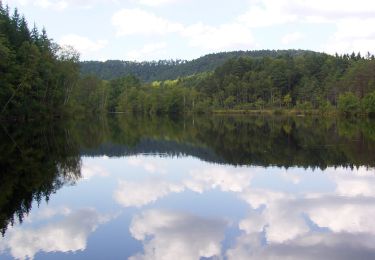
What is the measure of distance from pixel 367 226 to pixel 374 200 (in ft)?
14.4

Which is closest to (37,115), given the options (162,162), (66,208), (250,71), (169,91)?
(162,162)

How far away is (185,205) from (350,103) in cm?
9567

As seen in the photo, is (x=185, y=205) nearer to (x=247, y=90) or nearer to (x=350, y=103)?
(x=350, y=103)

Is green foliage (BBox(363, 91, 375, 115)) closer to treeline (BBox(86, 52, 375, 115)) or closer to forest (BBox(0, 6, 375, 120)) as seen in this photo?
forest (BBox(0, 6, 375, 120))

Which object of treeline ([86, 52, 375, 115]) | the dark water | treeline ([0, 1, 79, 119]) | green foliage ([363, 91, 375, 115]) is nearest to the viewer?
the dark water

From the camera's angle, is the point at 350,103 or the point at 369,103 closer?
the point at 369,103

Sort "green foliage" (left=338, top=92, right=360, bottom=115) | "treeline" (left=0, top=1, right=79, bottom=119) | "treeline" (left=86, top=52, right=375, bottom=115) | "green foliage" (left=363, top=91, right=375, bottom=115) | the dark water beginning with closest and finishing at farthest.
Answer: the dark water < "treeline" (left=0, top=1, right=79, bottom=119) < "green foliage" (left=363, top=91, right=375, bottom=115) < "green foliage" (left=338, top=92, right=360, bottom=115) < "treeline" (left=86, top=52, right=375, bottom=115)

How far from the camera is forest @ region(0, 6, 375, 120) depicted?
215 feet

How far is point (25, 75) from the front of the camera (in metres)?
60.5

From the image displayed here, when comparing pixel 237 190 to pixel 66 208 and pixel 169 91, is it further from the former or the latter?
pixel 169 91

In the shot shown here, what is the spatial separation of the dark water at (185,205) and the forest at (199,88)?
3579 cm

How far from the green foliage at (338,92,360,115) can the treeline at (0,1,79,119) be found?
6311cm

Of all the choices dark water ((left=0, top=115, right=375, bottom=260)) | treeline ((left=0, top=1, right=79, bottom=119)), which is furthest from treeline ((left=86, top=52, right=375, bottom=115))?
dark water ((left=0, top=115, right=375, bottom=260))

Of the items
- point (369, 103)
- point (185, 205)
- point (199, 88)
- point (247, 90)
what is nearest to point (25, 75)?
point (185, 205)
